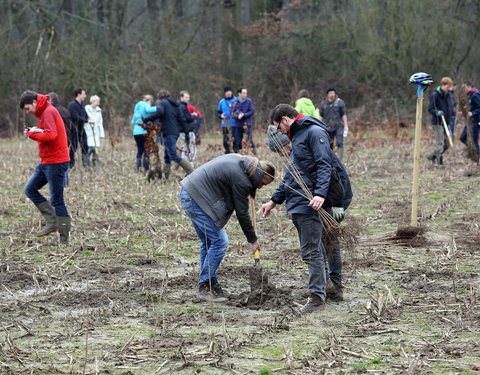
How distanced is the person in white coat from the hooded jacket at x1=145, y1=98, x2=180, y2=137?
7.42 feet

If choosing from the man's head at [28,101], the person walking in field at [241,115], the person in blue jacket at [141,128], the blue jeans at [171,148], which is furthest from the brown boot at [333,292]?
the person walking in field at [241,115]

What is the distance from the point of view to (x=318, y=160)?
625 centimetres

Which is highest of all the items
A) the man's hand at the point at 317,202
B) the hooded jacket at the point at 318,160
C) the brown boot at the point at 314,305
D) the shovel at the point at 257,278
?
the hooded jacket at the point at 318,160

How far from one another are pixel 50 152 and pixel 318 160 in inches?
147

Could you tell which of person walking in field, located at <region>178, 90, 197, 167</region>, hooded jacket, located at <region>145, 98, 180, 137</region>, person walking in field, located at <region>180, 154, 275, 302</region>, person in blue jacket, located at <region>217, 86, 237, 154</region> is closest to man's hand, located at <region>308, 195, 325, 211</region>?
person walking in field, located at <region>180, 154, 275, 302</region>

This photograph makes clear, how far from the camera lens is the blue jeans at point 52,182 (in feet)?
28.6

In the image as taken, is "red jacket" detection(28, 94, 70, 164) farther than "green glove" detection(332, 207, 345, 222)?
Yes

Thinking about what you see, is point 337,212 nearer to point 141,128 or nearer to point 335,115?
point 335,115

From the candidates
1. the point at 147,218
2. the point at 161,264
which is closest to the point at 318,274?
the point at 161,264

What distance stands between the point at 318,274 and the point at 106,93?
73.1 feet

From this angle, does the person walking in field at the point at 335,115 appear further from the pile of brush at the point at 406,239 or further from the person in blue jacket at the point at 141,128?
the pile of brush at the point at 406,239

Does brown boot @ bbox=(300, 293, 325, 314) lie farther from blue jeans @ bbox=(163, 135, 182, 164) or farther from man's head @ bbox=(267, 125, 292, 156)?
blue jeans @ bbox=(163, 135, 182, 164)

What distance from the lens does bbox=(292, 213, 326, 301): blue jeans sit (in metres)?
6.38

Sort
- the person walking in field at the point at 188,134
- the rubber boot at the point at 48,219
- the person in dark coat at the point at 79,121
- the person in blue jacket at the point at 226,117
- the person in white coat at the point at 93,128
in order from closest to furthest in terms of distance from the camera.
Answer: the rubber boot at the point at 48,219 < the person walking in field at the point at 188,134 < the person in dark coat at the point at 79,121 < the person in white coat at the point at 93,128 < the person in blue jacket at the point at 226,117
